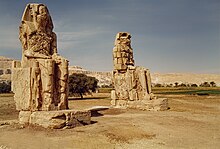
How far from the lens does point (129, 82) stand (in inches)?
607

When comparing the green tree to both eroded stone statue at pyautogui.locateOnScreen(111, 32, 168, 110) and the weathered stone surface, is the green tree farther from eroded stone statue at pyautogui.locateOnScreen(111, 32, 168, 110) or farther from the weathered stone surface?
the weathered stone surface

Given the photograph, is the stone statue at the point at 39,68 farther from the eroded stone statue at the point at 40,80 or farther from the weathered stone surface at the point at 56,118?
the weathered stone surface at the point at 56,118

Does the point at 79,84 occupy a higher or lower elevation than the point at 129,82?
higher

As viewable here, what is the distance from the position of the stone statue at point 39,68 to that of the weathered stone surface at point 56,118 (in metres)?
0.41

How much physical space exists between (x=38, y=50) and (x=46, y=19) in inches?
60.9

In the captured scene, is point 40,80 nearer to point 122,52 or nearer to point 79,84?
point 122,52

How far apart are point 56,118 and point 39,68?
7.45 ft

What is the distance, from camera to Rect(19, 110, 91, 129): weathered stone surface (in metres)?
8.02

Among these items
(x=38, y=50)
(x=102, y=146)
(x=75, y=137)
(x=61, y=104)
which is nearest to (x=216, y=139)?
(x=102, y=146)

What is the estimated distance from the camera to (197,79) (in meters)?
116

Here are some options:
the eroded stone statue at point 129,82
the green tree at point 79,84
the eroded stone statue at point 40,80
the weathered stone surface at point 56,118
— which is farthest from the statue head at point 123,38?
the green tree at point 79,84

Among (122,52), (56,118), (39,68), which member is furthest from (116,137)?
(122,52)

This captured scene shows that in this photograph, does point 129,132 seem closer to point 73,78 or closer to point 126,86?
point 126,86

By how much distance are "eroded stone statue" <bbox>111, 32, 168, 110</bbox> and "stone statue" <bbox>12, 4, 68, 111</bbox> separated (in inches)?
258
